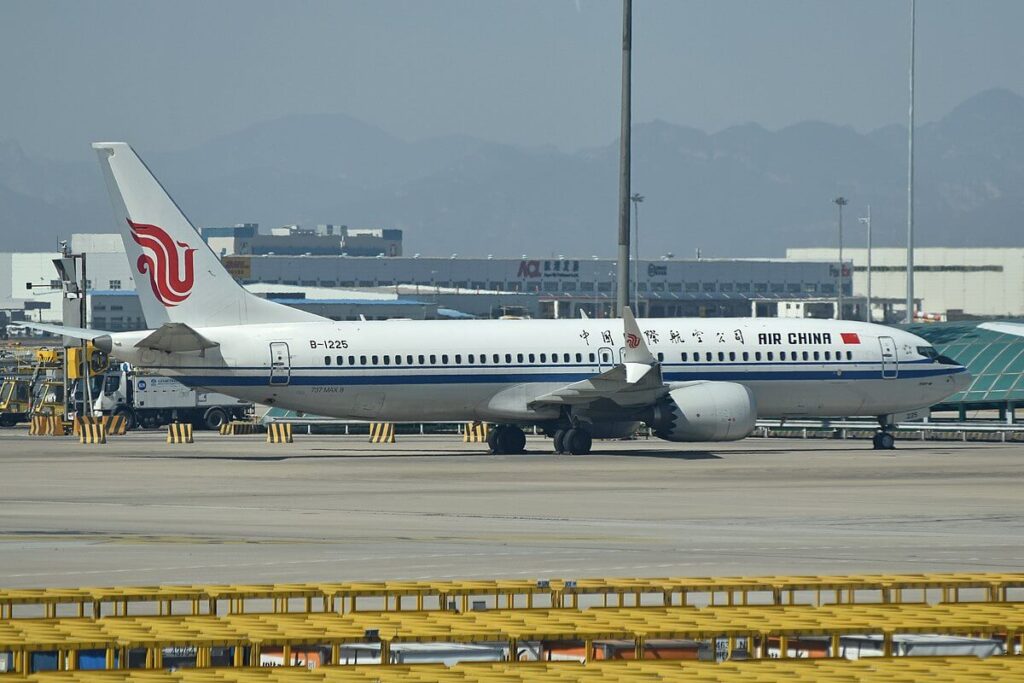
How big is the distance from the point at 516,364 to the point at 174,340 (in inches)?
402

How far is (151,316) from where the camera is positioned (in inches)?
1954

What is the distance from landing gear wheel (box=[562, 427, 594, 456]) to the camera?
51531 millimetres

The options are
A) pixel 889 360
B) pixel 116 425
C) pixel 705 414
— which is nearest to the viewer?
pixel 705 414

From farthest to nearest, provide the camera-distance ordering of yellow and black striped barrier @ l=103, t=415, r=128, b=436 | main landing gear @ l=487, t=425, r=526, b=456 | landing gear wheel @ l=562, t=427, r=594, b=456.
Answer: yellow and black striped barrier @ l=103, t=415, r=128, b=436
main landing gear @ l=487, t=425, r=526, b=456
landing gear wheel @ l=562, t=427, r=594, b=456

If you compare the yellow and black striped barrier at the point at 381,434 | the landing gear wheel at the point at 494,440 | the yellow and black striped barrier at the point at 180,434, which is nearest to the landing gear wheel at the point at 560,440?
the landing gear wheel at the point at 494,440

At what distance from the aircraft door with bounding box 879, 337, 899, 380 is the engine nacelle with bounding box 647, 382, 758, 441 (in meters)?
5.91

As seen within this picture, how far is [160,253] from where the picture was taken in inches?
1950

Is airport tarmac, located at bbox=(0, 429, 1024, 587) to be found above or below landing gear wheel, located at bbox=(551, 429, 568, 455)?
below

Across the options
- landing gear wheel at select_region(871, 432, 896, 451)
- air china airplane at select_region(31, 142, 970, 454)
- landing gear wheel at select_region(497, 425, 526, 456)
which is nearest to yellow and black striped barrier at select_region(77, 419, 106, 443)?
air china airplane at select_region(31, 142, 970, 454)

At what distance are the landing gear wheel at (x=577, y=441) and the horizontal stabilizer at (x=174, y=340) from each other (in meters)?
11.0

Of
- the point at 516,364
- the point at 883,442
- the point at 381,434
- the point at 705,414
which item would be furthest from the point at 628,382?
the point at 381,434

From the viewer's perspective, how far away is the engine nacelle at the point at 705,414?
50000mm

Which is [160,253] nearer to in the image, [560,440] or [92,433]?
[560,440]

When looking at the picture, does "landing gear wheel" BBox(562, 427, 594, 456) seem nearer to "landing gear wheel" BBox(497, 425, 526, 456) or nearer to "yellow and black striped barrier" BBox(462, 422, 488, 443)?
"landing gear wheel" BBox(497, 425, 526, 456)
